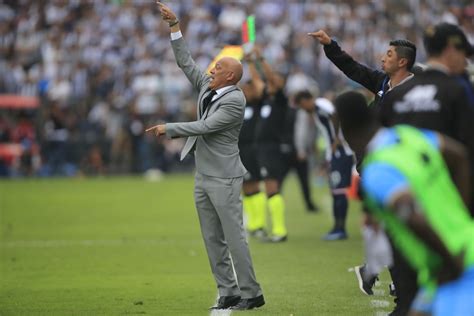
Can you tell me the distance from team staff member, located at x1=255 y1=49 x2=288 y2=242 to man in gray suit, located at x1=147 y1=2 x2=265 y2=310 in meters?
6.11

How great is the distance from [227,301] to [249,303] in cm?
23

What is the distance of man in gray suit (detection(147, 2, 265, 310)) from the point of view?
9336 mm

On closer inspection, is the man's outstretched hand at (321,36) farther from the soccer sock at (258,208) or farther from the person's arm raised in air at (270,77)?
the soccer sock at (258,208)

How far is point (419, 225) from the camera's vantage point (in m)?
5.21

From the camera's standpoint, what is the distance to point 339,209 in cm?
1589

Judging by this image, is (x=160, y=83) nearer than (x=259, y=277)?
No

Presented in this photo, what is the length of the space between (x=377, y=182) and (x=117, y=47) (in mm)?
29297

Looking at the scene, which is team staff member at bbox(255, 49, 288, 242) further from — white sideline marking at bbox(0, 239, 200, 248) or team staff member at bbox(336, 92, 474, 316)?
team staff member at bbox(336, 92, 474, 316)

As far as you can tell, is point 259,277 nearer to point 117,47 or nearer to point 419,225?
point 419,225

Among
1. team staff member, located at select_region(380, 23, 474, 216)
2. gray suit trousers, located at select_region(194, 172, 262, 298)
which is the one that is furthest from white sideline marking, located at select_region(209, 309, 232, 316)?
team staff member, located at select_region(380, 23, 474, 216)

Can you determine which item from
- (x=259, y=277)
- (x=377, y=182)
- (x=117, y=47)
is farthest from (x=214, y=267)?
(x=117, y=47)

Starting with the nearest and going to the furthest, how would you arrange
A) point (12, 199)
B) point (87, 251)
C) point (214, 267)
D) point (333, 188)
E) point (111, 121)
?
1. point (214, 267)
2. point (87, 251)
3. point (333, 188)
4. point (12, 199)
5. point (111, 121)

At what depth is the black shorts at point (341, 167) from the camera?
1594 centimetres

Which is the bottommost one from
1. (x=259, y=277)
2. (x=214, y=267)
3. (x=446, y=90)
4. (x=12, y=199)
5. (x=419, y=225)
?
(x=12, y=199)
